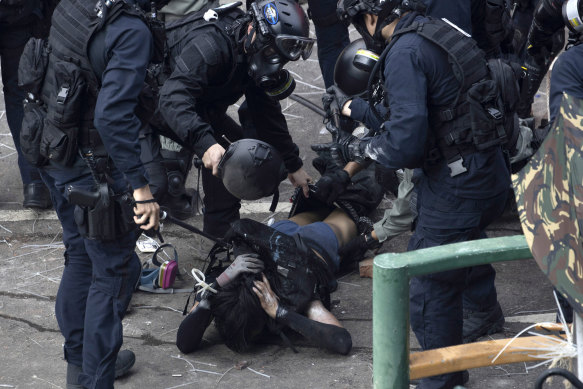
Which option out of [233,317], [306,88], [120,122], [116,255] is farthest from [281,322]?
[306,88]

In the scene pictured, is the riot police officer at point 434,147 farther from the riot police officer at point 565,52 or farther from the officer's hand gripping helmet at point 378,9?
the riot police officer at point 565,52

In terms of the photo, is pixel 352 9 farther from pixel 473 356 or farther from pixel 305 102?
pixel 305 102

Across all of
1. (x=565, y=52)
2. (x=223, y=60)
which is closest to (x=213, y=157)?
(x=223, y=60)

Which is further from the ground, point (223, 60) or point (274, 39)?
point (274, 39)

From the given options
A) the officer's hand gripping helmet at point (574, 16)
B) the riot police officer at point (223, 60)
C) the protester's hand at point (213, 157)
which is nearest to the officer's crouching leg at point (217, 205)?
the riot police officer at point (223, 60)

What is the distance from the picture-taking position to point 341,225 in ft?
17.4

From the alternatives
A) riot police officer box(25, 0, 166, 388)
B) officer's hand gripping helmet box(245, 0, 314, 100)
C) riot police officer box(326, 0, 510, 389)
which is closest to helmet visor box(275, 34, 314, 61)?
officer's hand gripping helmet box(245, 0, 314, 100)

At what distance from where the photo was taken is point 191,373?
4250 mm

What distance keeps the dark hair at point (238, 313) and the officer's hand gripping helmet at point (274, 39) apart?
1288 millimetres

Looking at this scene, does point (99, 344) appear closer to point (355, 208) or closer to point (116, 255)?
point (116, 255)

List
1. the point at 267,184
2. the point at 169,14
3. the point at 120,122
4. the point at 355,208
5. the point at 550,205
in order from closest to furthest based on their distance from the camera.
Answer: the point at 550,205
the point at 120,122
the point at 267,184
the point at 355,208
the point at 169,14

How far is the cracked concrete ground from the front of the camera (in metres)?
4.17

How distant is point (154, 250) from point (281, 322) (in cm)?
156

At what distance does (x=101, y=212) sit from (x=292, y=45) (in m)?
1.71
